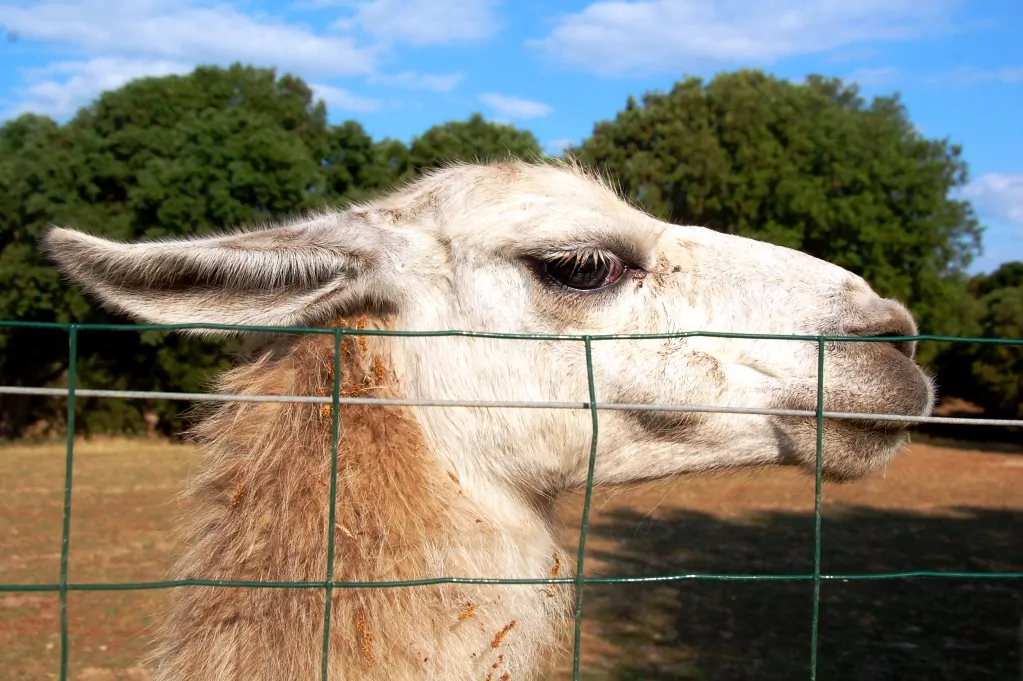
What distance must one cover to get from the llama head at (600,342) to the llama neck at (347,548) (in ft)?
0.45

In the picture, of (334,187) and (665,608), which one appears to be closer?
(665,608)

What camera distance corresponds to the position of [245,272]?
2.31 metres

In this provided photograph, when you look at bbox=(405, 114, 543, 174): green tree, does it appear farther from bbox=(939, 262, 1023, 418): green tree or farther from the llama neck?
the llama neck

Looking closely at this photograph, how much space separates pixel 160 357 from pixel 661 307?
20806 mm

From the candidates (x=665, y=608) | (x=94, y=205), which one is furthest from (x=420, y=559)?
(x=94, y=205)

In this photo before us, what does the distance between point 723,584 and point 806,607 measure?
1.12 metres

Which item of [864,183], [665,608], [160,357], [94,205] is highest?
[864,183]

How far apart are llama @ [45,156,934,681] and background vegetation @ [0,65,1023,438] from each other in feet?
56.4

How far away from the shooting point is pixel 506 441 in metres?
2.52

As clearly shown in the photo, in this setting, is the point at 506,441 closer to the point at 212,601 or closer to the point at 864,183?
the point at 212,601

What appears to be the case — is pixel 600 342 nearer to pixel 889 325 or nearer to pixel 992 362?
pixel 889 325

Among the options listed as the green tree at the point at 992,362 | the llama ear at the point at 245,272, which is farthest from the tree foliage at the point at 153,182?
the llama ear at the point at 245,272

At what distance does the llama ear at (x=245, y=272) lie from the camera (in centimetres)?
218

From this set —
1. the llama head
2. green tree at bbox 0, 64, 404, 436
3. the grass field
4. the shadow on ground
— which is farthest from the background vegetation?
the llama head
